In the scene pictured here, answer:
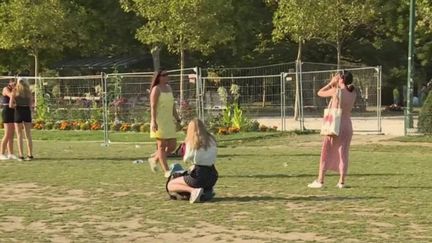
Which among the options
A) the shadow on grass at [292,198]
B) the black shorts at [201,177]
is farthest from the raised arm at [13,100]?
the shadow on grass at [292,198]

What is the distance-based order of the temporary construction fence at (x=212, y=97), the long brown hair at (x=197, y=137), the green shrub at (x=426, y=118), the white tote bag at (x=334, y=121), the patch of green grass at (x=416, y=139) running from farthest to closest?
the temporary construction fence at (x=212, y=97)
the green shrub at (x=426, y=118)
the patch of green grass at (x=416, y=139)
the white tote bag at (x=334, y=121)
the long brown hair at (x=197, y=137)

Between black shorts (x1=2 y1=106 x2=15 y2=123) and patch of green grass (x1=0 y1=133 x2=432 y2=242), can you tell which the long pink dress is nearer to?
patch of green grass (x1=0 y1=133 x2=432 y2=242)

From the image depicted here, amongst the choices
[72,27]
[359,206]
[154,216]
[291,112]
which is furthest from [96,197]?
[72,27]

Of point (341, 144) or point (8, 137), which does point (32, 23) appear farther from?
point (341, 144)

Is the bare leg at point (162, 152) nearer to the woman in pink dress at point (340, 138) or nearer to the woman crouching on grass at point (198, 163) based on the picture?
the woman crouching on grass at point (198, 163)

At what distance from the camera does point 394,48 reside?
155 feet

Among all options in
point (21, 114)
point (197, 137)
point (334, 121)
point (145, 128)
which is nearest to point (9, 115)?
point (21, 114)

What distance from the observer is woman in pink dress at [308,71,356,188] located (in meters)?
10.9

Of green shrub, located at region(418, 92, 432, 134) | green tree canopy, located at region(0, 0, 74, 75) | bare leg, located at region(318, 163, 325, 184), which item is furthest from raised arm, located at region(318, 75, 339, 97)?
green tree canopy, located at region(0, 0, 74, 75)

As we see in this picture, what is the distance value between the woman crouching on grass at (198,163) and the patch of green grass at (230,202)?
223mm

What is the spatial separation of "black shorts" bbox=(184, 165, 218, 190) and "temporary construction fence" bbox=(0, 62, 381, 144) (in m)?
13.6

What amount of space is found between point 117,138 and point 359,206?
44.0 feet

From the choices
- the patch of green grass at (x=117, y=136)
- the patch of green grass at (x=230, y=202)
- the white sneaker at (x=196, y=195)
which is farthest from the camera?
the patch of green grass at (x=117, y=136)

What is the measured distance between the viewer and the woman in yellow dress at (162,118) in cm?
1214
